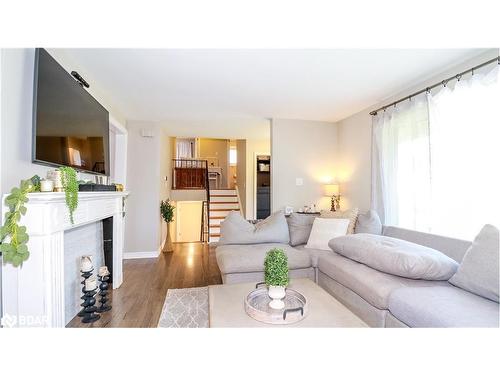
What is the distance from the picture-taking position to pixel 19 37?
134 cm

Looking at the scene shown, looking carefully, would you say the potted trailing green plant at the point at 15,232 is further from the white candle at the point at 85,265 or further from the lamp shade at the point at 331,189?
the lamp shade at the point at 331,189

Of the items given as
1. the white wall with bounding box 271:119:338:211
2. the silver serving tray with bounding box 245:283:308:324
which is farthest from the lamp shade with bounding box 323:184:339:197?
the silver serving tray with bounding box 245:283:308:324

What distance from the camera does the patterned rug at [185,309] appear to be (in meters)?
2.07

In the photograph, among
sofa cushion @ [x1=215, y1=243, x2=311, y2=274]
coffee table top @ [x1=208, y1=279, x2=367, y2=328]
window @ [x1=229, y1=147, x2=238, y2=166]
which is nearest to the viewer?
coffee table top @ [x1=208, y1=279, x2=367, y2=328]

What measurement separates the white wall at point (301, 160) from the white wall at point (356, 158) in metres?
0.23

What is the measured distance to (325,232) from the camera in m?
2.97

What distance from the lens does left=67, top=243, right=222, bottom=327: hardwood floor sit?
7.07ft

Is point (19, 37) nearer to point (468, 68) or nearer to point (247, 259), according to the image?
point (247, 259)

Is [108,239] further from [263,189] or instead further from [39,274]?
[263,189]

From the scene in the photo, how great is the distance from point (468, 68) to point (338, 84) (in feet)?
3.85

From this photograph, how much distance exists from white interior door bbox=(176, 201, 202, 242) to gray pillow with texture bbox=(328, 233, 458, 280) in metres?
6.64

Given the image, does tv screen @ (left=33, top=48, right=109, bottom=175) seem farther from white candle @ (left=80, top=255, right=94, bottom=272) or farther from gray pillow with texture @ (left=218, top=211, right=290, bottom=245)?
gray pillow with texture @ (left=218, top=211, right=290, bottom=245)

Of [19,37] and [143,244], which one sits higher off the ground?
[19,37]
